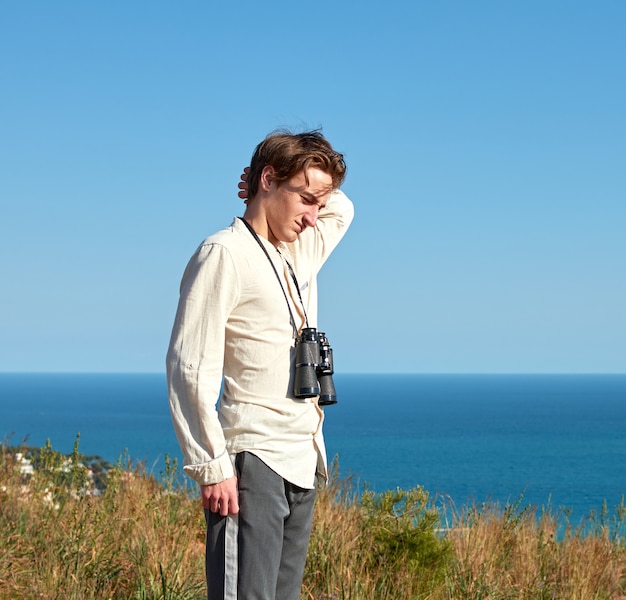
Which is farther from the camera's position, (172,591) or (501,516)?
(501,516)

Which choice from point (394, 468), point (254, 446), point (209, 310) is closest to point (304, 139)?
point (209, 310)

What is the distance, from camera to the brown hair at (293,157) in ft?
7.57

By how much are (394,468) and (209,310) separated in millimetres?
48783

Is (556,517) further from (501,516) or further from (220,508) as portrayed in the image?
(220,508)

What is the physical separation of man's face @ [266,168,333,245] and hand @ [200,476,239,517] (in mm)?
703

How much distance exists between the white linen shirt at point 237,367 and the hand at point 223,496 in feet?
0.07

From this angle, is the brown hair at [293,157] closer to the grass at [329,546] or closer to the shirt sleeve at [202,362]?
the shirt sleeve at [202,362]

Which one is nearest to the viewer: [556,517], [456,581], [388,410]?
[456,581]

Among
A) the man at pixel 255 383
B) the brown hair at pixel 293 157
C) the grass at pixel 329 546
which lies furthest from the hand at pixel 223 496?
the grass at pixel 329 546

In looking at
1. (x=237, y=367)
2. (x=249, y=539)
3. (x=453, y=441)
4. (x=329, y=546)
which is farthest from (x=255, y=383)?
(x=453, y=441)

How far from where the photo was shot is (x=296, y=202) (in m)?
2.34

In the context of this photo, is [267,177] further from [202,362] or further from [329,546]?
[329,546]

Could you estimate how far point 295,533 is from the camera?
236 cm

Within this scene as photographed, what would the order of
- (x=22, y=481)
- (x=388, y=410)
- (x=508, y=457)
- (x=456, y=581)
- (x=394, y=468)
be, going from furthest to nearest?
1. (x=388, y=410)
2. (x=508, y=457)
3. (x=394, y=468)
4. (x=22, y=481)
5. (x=456, y=581)
